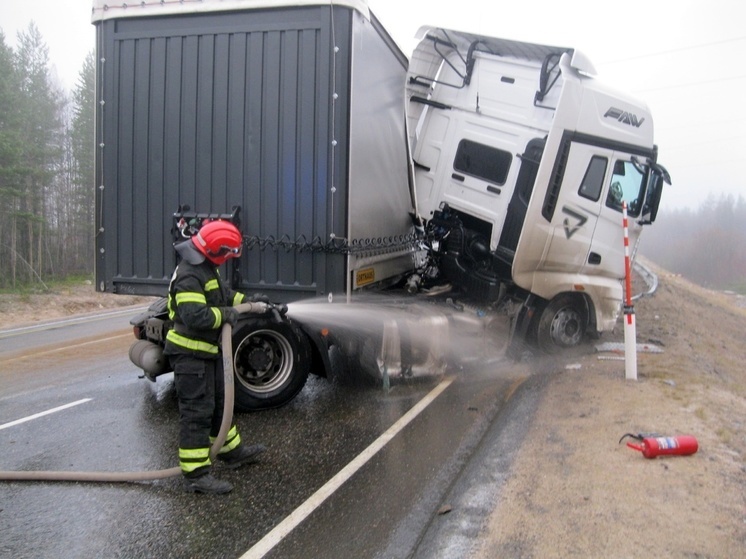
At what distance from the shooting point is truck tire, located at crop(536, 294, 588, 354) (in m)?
7.64

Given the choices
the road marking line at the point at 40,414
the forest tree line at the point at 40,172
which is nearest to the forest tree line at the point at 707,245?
the forest tree line at the point at 40,172

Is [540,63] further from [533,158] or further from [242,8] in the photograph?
[242,8]

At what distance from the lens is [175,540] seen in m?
3.20

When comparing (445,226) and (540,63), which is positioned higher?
(540,63)

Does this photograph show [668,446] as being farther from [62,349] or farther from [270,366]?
[62,349]

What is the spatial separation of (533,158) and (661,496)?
14.3ft

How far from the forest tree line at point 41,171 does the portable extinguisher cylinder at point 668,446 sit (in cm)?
2492

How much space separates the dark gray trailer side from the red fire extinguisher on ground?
9.23ft

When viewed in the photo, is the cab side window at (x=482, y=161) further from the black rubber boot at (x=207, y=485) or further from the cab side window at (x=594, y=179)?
the black rubber boot at (x=207, y=485)

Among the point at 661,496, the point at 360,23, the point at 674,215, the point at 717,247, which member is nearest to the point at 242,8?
the point at 360,23

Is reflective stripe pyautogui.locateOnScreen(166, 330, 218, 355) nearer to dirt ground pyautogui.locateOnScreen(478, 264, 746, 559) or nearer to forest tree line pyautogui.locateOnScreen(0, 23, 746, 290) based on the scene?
dirt ground pyautogui.locateOnScreen(478, 264, 746, 559)

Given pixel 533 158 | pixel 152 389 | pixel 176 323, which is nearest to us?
pixel 176 323

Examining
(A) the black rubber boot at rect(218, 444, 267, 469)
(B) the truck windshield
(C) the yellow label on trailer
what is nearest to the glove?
(A) the black rubber boot at rect(218, 444, 267, 469)

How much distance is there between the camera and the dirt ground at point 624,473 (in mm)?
2922
